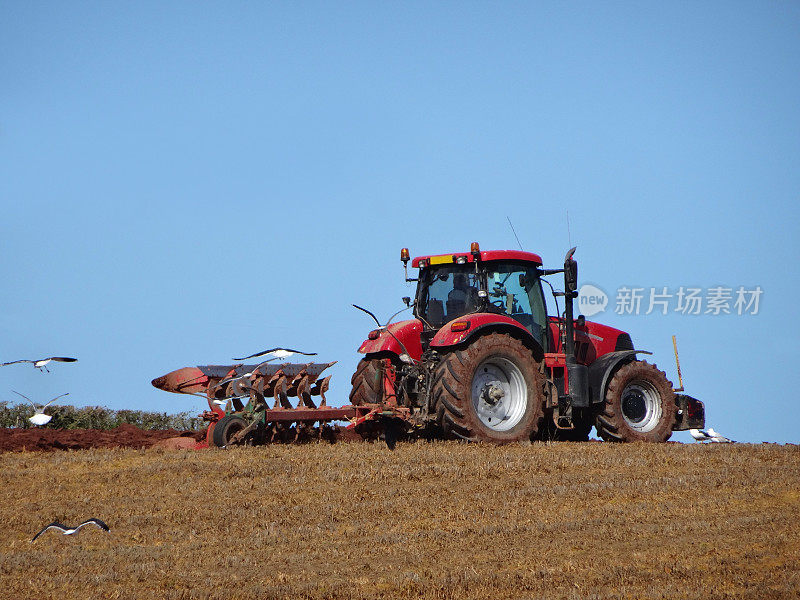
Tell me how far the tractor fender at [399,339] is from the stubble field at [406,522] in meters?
1.88

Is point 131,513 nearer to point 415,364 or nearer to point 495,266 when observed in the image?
point 415,364

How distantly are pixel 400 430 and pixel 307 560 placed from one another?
18.8 feet

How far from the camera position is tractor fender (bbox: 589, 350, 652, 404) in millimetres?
13594

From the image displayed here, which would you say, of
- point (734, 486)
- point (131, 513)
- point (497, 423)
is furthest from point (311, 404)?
point (734, 486)

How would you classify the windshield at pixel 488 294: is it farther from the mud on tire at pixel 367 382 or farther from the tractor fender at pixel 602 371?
the mud on tire at pixel 367 382

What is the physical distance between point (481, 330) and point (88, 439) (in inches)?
235

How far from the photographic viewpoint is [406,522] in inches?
342

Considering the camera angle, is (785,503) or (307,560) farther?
(785,503)

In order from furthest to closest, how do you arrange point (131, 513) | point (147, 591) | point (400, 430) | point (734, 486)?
point (400, 430)
point (734, 486)
point (131, 513)
point (147, 591)

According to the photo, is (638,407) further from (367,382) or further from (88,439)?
(88,439)

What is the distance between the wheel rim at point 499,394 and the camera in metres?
12.7

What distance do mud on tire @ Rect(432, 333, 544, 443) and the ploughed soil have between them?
12.2 ft

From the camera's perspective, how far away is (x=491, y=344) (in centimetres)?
1240

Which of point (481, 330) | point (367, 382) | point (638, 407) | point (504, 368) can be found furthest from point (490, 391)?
point (638, 407)
